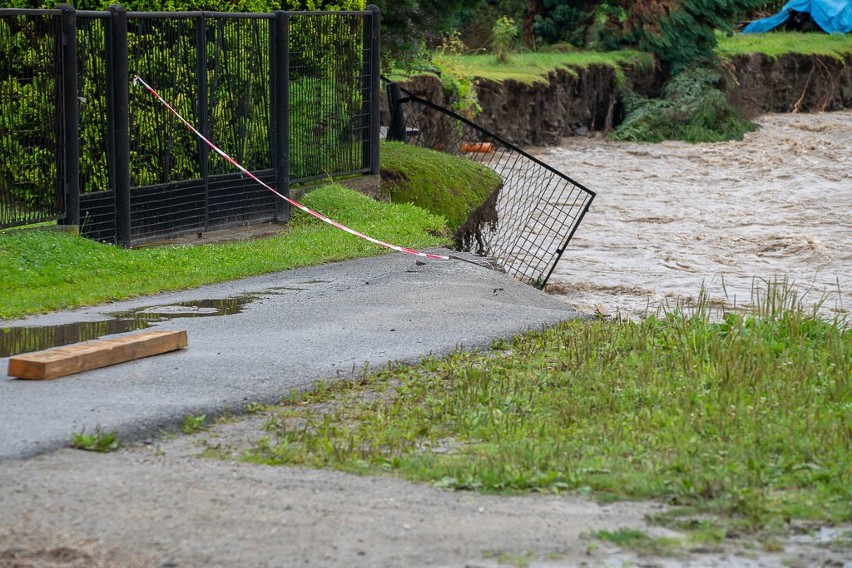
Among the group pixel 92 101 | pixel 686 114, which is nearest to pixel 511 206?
pixel 92 101

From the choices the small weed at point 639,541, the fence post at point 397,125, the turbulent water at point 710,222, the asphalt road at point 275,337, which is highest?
the fence post at point 397,125

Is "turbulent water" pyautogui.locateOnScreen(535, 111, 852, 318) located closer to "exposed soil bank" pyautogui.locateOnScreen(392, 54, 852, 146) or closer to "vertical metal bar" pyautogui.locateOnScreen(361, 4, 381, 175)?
"exposed soil bank" pyautogui.locateOnScreen(392, 54, 852, 146)

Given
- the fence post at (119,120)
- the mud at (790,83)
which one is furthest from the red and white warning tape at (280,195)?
the mud at (790,83)

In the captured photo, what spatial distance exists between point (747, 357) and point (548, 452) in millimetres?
2506

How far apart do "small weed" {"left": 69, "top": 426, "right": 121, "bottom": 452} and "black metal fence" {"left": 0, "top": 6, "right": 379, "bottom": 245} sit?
5280 millimetres

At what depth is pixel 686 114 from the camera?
32312mm

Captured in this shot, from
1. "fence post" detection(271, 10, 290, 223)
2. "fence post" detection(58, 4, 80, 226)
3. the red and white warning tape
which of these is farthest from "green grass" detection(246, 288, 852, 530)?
"fence post" detection(271, 10, 290, 223)

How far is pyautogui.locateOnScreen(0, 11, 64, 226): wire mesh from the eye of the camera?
35.5 feet

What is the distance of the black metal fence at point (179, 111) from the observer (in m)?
11.1

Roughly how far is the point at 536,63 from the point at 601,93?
7.34 feet

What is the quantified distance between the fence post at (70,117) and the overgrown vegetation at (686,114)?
21788mm

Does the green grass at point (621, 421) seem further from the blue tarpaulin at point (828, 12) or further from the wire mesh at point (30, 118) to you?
the blue tarpaulin at point (828, 12)

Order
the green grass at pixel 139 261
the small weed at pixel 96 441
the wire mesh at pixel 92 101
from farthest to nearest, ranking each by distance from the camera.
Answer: the wire mesh at pixel 92 101 → the green grass at pixel 139 261 → the small weed at pixel 96 441

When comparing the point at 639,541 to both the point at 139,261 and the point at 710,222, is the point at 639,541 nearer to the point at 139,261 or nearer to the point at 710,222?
the point at 139,261
